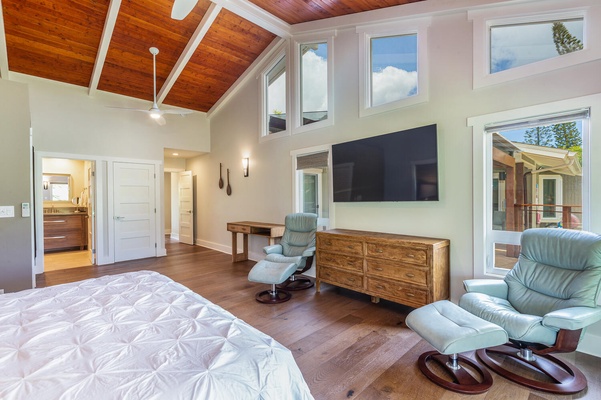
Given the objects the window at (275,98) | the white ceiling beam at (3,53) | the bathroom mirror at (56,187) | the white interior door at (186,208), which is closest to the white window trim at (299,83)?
the window at (275,98)

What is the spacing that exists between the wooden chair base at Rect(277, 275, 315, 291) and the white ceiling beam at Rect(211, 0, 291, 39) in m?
3.91

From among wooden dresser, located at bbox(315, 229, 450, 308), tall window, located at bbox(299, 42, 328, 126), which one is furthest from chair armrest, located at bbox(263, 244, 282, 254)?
tall window, located at bbox(299, 42, 328, 126)

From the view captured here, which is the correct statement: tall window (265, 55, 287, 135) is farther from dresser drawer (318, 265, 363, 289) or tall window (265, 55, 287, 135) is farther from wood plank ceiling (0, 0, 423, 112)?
dresser drawer (318, 265, 363, 289)

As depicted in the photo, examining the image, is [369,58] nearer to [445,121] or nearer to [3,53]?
[445,121]

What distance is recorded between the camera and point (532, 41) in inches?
105

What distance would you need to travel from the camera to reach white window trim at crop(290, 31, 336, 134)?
423cm

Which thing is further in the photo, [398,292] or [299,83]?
[299,83]

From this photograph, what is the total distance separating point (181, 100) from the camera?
6324mm

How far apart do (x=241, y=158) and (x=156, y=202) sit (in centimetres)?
219

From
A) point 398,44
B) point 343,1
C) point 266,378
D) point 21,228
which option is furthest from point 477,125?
point 21,228

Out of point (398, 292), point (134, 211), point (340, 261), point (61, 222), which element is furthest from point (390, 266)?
point (61, 222)

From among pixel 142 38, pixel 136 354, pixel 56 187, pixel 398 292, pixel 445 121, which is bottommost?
pixel 398 292

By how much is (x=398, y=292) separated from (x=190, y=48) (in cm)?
484

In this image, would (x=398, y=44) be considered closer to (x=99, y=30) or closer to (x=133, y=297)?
(x=133, y=297)
